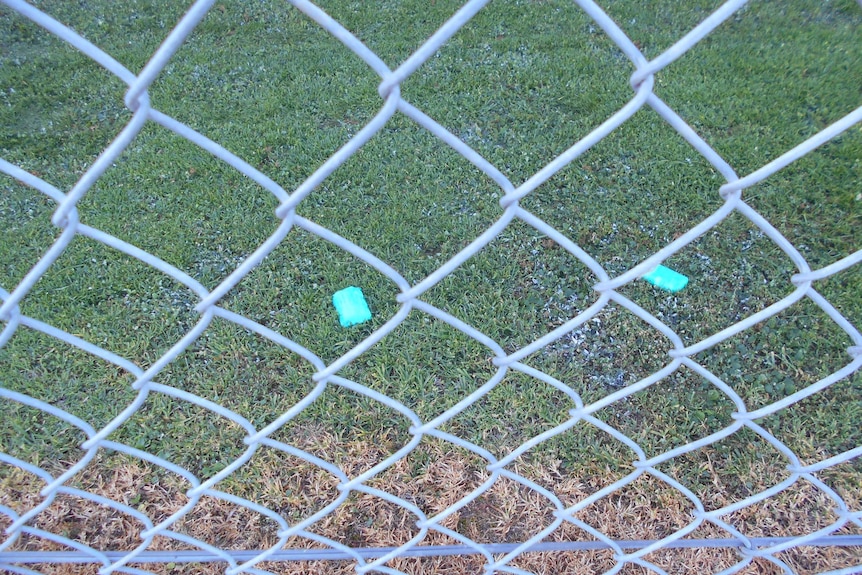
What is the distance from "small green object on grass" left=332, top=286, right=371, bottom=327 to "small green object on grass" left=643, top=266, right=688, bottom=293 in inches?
44.7

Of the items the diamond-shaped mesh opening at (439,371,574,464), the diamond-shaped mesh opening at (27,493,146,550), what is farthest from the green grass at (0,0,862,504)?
the diamond-shaped mesh opening at (27,493,146,550)

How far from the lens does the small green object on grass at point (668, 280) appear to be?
8.09 ft

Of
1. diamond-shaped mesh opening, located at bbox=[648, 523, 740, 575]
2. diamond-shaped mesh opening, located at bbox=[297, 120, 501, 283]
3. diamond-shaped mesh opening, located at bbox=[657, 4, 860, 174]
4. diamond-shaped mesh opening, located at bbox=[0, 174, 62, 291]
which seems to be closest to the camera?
diamond-shaped mesh opening, located at bbox=[648, 523, 740, 575]

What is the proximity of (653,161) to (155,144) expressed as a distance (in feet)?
8.02

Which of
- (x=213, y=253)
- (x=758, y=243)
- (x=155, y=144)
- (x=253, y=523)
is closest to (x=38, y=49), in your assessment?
(x=155, y=144)

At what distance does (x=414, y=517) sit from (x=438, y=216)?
1.34m

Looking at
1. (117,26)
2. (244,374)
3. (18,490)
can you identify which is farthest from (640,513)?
(117,26)

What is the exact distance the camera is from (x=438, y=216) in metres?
2.78

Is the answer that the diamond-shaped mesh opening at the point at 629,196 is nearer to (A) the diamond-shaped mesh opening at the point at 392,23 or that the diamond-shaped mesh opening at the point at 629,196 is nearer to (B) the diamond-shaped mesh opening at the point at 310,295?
(B) the diamond-shaped mesh opening at the point at 310,295

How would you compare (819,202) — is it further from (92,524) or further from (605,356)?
(92,524)

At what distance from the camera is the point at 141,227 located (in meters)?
2.75

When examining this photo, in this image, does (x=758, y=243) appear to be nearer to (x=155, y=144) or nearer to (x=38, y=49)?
(x=155, y=144)

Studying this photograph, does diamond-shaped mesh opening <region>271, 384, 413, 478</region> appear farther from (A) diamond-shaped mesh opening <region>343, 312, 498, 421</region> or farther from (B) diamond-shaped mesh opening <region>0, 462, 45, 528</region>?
(B) diamond-shaped mesh opening <region>0, 462, 45, 528</region>

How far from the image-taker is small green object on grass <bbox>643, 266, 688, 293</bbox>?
247 cm
